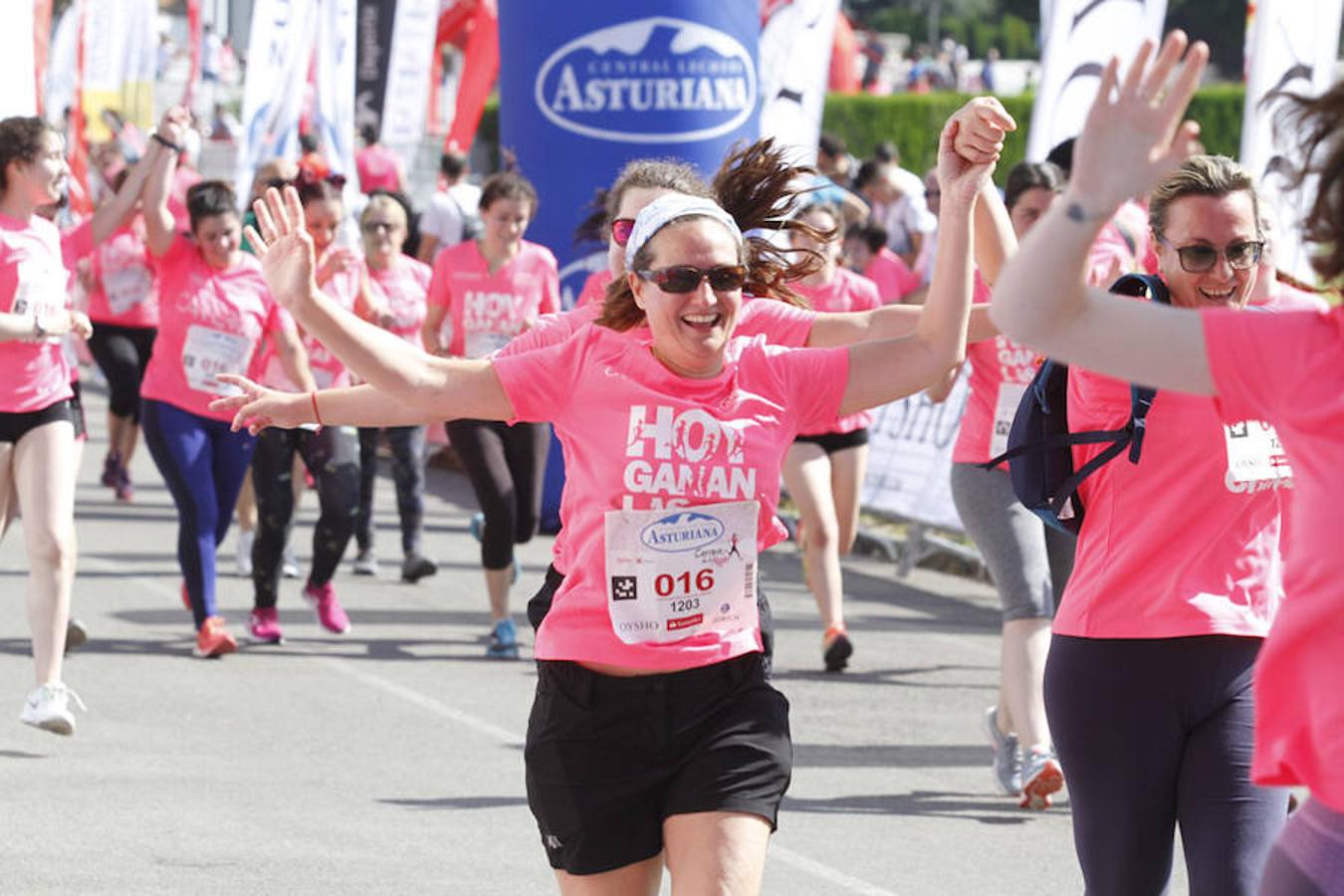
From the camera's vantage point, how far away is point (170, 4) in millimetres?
85375

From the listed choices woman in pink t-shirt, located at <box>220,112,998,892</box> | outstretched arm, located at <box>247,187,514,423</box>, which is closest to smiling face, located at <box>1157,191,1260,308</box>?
woman in pink t-shirt, located at <box>220,112,998,892</box>

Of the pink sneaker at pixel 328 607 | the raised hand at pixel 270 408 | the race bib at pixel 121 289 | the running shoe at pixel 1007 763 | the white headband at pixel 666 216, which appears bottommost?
the pink sneaker at pixel 328 607

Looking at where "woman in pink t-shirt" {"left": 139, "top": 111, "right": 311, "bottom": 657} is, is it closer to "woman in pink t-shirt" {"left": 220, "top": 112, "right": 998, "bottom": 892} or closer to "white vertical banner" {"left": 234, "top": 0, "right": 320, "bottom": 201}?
"white vertical banner" {"left": 234, "top": 0, "right": 320, "bottom": 201}

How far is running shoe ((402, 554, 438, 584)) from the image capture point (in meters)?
12.5

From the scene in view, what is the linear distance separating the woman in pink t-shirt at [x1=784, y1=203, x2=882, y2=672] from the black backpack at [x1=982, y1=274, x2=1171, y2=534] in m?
4.85

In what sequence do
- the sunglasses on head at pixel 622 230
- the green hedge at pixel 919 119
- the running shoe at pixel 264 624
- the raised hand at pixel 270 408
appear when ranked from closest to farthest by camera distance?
the raised hand at pixel 270 408
the sunglasses on head at pixel 622 230
the running shoe at pixel 264 624
the green hedge at pixel 919 119

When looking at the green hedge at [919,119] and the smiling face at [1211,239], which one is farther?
the green hedge at [919,119]

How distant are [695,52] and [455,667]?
5.01 meters

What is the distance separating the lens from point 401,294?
40.0 ft

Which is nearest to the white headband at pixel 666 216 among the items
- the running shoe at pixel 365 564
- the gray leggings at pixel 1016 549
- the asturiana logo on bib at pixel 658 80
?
the gray leggings at pixel 1016 549

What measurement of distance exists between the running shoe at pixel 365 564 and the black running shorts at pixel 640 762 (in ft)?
27.9

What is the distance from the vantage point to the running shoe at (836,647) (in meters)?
10.0

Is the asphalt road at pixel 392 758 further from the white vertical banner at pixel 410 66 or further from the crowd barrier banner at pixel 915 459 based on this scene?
the white vertical banner at pixel 410 66

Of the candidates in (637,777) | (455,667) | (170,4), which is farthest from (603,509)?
(170,4)
